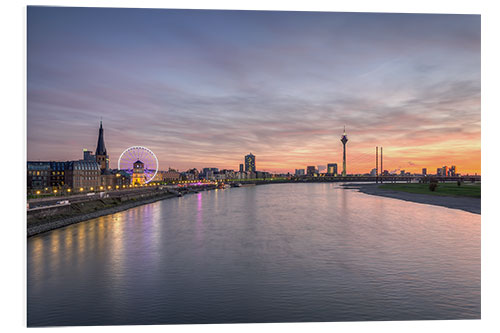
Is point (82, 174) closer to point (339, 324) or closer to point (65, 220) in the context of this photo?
point (65, 220)

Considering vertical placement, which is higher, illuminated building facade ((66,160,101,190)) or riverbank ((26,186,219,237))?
illuminated building facade ((66,160,101,190))

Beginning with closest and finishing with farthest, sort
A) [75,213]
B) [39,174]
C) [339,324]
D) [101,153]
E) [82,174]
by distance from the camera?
[339,324] → [75,213] → [39,174] → [82,174] → [101,153]

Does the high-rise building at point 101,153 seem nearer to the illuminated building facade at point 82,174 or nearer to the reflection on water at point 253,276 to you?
the illuminated building facade at point 82,174

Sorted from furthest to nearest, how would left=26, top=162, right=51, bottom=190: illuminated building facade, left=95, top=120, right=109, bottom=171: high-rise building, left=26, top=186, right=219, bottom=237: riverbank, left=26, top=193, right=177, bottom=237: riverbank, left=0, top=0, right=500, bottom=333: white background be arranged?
left=95, top=120, right=109, bottom=171: high-rise building, left=26, top=162, right=51, bottom=190: illuminated building facade, left=26, top=186, right=219, bottom=237: riverbank, left=26, top=193, right=177, bottom=237: riverbank, left=0, top=0, right=500, bottom=333: white background

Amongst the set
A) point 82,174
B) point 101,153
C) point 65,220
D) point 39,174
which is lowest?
point 65,220

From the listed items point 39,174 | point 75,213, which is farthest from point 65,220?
point 39,174

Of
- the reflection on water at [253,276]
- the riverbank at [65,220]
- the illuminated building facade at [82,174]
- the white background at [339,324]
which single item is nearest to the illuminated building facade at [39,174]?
the illuminated building facade at [82,174]

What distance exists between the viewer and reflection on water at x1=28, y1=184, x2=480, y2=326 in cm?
1347

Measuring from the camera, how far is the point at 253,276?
18375 millimetres

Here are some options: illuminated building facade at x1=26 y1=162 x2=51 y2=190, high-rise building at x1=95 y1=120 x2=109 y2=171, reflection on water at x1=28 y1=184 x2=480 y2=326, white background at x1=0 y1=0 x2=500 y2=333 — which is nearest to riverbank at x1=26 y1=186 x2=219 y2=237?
reflection on water at x1=28 y1=184 x2=480 y2=326

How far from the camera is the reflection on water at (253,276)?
1347 cm

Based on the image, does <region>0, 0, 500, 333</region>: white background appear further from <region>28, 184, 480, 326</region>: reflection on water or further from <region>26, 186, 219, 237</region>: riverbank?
<region>26, 186, 219, 237</region>: riverbank
